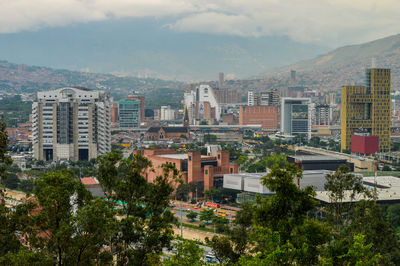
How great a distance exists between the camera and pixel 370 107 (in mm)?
70625

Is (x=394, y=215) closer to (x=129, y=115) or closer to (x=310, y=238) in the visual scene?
(x=310, y=238)

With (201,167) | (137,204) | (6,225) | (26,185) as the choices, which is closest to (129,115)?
(26,185)

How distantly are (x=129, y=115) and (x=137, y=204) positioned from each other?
104 metres

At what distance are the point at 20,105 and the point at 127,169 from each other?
404 feet

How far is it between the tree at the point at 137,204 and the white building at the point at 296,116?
83.2 meters

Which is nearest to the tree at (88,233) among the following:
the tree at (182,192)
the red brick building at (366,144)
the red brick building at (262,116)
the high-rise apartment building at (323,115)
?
the tree at (182,192)

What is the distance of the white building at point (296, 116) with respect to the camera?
97.1m

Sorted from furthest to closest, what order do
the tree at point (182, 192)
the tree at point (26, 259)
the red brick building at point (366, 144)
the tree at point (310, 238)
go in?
the red brick building at point (366, 144) < the tree at point (182, 192) < the tree at point (310, 238) < the tree at point (26, 259)

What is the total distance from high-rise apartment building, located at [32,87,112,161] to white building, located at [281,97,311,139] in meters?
44.0

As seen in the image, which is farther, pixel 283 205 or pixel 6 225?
pixel 283 205

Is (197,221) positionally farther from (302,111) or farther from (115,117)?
(115,117)

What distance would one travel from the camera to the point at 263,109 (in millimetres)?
121500

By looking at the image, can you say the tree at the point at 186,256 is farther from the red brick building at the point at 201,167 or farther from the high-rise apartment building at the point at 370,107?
the high-rise apartment building at the point at 370,107

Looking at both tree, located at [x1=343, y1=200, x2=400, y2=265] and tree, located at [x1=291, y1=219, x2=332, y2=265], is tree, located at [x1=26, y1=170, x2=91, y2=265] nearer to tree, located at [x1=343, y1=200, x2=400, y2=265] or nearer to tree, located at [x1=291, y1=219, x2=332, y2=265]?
tree, located at [x1=291, y1=219, x2=332, y2=265]
